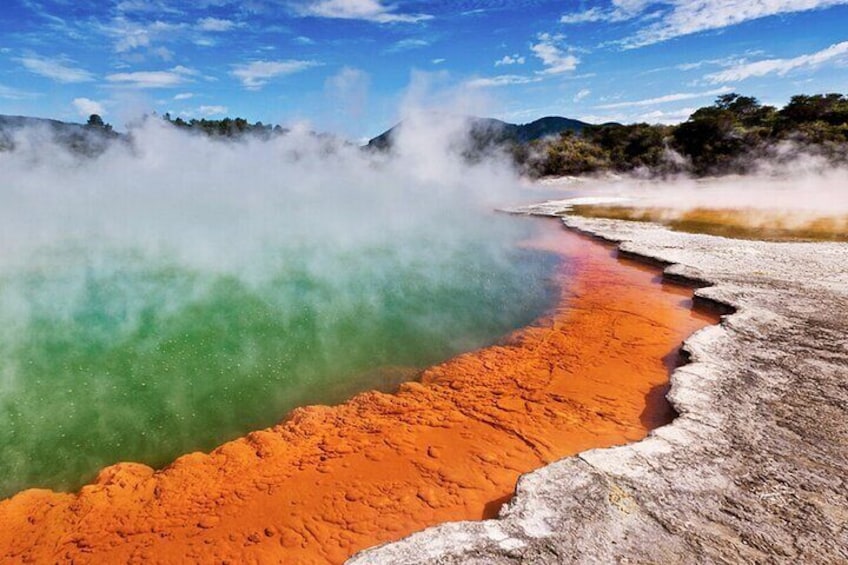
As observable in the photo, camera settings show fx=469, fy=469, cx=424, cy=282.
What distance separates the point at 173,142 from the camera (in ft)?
175

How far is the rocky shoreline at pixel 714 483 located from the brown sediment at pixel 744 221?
7589 millimetres

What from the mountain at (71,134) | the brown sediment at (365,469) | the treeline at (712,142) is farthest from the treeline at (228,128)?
the brown sediment at (365,469)

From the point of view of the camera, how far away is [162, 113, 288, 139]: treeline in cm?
5944

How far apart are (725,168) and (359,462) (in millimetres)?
34141

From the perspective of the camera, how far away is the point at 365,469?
4066 millimetres

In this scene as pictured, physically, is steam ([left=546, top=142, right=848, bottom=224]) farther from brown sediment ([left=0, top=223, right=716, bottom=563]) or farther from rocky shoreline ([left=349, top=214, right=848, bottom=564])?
brown sediment ([left=0, top=223, right=716, bottom=563])

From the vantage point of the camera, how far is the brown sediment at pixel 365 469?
337 centimetres

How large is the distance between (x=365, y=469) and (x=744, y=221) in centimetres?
1496

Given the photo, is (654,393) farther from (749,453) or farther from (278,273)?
(278,273)

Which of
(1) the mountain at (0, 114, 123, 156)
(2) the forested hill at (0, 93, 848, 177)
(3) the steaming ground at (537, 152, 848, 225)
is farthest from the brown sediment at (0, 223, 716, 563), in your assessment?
(1) the mountain at (0, 114, 123, 156)

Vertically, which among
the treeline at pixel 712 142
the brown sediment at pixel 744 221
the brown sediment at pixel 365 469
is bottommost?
the brown sediment at pixel 365 469

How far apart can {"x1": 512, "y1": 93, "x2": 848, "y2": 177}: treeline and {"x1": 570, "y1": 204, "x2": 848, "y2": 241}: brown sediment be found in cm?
1550

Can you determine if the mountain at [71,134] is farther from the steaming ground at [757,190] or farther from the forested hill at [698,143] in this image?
the steaming ground at [757,190]

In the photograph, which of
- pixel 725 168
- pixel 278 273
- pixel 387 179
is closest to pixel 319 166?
pixel 387 179
